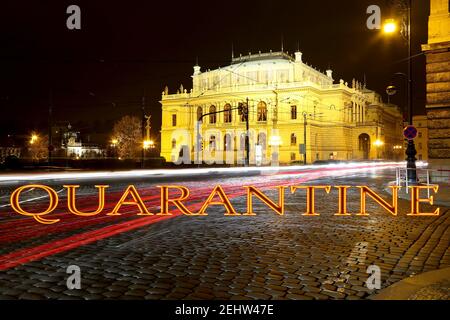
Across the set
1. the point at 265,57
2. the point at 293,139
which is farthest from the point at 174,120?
the point at 293,139

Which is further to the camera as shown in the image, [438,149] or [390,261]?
[438,149]

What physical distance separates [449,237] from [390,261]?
97.0 inches

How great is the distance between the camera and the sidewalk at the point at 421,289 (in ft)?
13.7

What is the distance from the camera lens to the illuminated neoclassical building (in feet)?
265

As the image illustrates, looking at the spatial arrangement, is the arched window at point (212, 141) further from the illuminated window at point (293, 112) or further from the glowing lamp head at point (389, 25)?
the glowing lamp head at point (389, 25)

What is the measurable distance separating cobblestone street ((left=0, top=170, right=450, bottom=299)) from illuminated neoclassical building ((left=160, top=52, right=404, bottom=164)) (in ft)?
216

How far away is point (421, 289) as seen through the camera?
441cm

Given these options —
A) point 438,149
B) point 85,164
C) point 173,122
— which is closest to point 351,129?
point 173,122

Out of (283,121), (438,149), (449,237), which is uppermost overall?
(283,121)

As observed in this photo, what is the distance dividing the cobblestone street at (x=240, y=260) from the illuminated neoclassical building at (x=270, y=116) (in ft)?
216

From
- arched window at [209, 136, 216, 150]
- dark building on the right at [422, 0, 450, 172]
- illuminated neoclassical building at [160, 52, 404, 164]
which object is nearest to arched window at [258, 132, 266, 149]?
illuminated neoclassical building at [160, 52, 404, 164]

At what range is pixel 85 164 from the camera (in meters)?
47.6

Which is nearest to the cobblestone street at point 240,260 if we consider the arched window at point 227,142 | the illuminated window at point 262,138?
the illuminated window at point 262,138

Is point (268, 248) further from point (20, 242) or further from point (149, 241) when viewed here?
point (20, 242)
